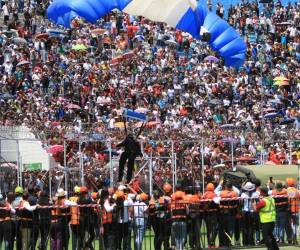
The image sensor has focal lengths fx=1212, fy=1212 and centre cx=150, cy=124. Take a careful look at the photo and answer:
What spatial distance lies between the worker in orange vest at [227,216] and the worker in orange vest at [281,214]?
2.87 feet

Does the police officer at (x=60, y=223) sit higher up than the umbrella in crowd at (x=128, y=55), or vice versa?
the umbrella in crowd at (x=128, y=55)

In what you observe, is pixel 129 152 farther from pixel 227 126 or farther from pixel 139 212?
pixel 227 126

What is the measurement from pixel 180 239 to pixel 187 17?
388 inches

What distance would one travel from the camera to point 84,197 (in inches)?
941

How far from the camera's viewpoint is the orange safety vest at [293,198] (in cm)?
2541

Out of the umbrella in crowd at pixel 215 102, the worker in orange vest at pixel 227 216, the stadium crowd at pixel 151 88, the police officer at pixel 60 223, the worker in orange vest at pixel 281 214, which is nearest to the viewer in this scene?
the police officer at pixel 60 223

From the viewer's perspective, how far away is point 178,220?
23.9 m

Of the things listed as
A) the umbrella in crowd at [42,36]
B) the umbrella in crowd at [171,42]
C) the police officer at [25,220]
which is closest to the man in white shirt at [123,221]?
the police officer at [25,220]

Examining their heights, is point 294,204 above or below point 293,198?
below

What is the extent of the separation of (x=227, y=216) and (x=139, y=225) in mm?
2107

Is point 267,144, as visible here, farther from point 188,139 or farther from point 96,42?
point 96,42

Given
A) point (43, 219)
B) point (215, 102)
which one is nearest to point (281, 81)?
point (215, 102)

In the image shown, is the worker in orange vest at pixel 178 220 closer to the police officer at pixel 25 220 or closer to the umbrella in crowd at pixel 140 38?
the police officer at pixel 25 220

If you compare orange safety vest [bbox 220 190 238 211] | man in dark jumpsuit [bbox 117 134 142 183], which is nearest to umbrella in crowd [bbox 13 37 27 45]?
man in dark jumpsuit [bbox 117 134 142 183]
